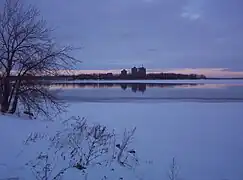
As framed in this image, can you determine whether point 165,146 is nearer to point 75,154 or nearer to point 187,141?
point 187,141

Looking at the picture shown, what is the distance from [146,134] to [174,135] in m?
1.05

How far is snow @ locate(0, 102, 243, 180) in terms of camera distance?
7688mm

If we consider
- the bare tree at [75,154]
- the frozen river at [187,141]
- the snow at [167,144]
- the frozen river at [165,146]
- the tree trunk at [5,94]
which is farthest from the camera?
the tree trunk at [5,94]

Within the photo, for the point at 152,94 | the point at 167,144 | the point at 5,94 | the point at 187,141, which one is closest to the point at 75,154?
the point at 167,144

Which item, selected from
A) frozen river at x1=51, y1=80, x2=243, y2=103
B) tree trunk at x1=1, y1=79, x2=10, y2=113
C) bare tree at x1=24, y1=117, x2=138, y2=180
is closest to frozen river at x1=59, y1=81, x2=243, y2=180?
bare tree at x1=24, y1=117, x2=138, y2=180

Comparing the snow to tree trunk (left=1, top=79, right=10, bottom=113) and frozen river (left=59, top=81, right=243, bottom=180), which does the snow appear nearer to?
frozen river (left=59, top=81, right=243, bottom=180)

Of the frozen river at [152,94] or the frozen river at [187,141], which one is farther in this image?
the frozen river at [152,94]

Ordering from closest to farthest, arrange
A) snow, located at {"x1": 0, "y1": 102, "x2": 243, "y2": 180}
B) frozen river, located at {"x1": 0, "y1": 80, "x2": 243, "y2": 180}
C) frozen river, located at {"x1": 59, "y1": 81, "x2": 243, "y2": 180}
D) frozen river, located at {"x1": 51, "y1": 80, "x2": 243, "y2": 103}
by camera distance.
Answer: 1. frozen river, located at {"x1": 0, "y1": 80, "x2": 243, "y2": 180}
2. snow, located at {"x1": 0, "y1": 102, "x2": 243, "y2": 180}
3. frozen river, located at {"x1": 59, "y1": 81, "x2": 243, "y2": 180}
4. frozen river, located at {"x1": 51, "y1": 80, "x2": 243, "y2": 103}

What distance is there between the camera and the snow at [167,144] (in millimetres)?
7688

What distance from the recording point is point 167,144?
35.2 ft

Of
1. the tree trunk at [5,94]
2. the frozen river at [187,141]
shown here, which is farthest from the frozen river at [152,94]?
the tree trunk at [5,94]

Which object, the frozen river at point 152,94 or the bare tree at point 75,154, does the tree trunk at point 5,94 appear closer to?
the bare tree at point 75,154

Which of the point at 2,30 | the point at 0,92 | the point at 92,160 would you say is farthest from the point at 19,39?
the point at 92,160

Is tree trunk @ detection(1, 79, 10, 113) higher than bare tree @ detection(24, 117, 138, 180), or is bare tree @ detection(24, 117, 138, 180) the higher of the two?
tree trunk @ detection(1, 79, 10, 113)
